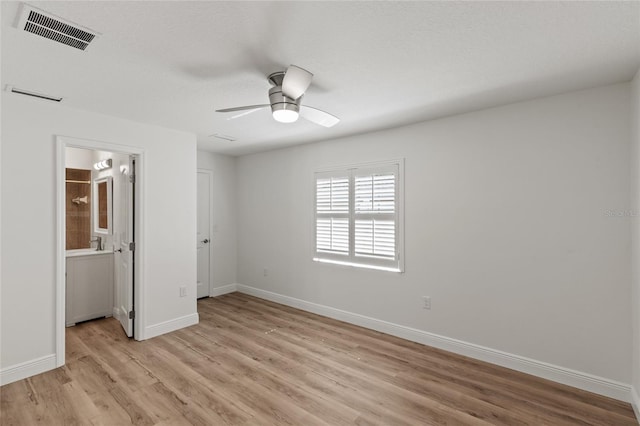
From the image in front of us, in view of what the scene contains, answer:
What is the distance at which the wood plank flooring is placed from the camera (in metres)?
2.29

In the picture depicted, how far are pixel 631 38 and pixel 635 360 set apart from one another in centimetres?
228

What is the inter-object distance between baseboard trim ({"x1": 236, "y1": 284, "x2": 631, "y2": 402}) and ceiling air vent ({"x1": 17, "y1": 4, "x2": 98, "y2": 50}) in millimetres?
3809

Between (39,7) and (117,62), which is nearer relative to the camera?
(39,7)

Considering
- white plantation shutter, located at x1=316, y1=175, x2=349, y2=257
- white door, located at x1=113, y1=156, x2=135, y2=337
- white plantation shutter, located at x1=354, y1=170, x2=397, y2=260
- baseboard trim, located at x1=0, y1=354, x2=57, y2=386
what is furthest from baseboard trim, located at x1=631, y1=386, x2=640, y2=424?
baseboard trim, located at x1=0, y1=354, x2=57, y2=386

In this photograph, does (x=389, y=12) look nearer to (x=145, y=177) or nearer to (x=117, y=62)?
(x=117, y=62)

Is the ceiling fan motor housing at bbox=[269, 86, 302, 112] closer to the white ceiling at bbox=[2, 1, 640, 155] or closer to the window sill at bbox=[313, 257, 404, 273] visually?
the white ceiling at bbox=[2, 1, 640, 155]

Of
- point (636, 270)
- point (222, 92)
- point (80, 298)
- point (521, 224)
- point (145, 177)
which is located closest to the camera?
point (636, 270)

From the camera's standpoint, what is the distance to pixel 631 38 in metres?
1.87

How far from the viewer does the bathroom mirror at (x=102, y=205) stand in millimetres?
4668

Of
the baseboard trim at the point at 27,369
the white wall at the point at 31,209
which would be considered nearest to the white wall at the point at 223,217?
the white wall at the point at 31,209

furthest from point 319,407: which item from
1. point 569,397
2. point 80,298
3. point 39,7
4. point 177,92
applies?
point 80,298

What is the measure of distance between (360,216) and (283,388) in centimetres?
223

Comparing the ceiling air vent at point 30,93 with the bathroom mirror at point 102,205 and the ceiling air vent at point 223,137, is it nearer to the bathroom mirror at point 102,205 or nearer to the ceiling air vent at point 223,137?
the ceiling air vent at point 223,137

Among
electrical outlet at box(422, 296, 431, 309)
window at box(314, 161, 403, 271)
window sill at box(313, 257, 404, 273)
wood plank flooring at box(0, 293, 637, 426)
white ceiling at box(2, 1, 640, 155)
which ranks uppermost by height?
white ceiling at box(2, 1, 640, 155)
